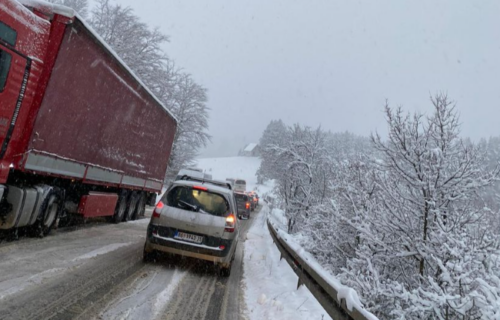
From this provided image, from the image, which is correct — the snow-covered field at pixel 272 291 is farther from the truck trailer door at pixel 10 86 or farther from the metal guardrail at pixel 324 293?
the truck trailer door at pixel 10 86

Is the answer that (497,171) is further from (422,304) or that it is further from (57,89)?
(57,89)

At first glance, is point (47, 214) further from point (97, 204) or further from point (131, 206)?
point (131, 206)

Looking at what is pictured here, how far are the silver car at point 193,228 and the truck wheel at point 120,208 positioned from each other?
5758 millimetres

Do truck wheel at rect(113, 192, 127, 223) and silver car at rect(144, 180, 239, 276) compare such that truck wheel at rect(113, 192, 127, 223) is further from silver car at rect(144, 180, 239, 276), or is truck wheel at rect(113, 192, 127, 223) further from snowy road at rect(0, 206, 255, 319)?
silver car at rect(144, 180, 239, 276)

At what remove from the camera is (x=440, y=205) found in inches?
237

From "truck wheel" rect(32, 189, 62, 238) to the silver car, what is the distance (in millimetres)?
2528

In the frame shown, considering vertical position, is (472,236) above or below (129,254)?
above

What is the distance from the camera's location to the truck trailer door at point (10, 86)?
19.1ft

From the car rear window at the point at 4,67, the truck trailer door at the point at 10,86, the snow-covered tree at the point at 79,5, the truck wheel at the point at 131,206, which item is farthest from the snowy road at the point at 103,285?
the snow-covered tree at the point at 79,5

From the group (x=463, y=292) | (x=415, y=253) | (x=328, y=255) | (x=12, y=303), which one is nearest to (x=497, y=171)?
(x=415, y=253)

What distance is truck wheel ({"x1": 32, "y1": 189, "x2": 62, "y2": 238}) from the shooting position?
779 centimetres

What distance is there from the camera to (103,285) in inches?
208

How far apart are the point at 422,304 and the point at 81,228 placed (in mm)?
8986

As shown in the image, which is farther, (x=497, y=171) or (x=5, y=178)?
(x=5, y=178)
